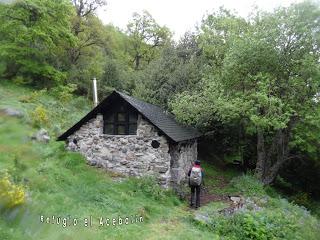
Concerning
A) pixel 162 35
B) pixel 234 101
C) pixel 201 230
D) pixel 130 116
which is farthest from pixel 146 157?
pixel 162 35

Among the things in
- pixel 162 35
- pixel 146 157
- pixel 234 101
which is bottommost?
pixel 146 157

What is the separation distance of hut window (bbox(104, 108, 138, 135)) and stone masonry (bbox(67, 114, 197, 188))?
0.20 metres

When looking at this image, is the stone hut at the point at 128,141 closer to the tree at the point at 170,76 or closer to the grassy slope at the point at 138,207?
the grassy slope at the point at 138,207

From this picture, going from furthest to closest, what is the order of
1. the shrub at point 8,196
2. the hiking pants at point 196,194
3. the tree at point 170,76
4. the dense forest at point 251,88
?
the tree at point 170,76 < the dense forest at point 251,88 < the hiking pants at point 196,194 < the shrub at point 8,196

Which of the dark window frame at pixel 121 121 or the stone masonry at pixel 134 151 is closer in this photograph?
the stone masonry at pixel 134 151

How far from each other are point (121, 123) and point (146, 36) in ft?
93.4

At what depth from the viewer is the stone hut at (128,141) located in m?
14.2

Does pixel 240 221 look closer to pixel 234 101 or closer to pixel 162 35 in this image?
pixel 234 101

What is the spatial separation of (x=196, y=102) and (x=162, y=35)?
2260cm

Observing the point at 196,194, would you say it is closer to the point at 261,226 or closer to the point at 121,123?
the point at 261,226

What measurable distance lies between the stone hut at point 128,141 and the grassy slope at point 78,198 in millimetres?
639

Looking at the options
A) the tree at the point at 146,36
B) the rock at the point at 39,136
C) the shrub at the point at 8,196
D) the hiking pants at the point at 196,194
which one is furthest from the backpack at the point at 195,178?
the tree at the point at 146,36

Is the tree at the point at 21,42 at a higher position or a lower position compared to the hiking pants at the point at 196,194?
higher

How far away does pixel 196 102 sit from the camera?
20.3 metres
